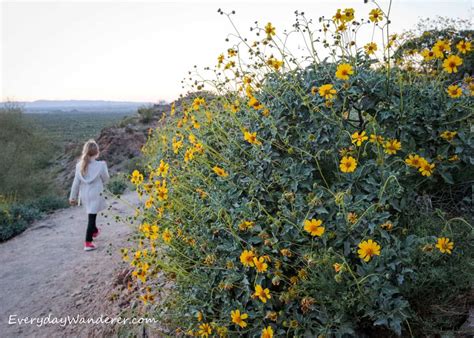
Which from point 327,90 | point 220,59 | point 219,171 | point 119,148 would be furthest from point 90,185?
point 119,148

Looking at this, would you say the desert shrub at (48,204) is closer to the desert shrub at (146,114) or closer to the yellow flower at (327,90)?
the yellow flower at (327,90)

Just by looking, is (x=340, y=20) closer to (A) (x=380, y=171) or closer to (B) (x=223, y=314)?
(A) (x=380, y=171)

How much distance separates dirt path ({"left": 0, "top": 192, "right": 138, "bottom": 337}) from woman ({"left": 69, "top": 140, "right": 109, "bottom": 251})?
39 cm

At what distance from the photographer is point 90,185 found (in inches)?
235

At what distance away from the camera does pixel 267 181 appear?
105 inches

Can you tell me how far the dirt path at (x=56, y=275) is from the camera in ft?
13.9

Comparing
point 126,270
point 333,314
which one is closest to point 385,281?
point 333,314

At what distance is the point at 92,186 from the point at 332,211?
14.7ft

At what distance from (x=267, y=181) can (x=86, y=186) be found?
13.3 ft

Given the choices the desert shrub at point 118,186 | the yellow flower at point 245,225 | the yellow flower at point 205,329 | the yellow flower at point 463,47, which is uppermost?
the yellow flower at point 463,47

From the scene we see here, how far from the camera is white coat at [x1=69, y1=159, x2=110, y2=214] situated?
19.4 feet

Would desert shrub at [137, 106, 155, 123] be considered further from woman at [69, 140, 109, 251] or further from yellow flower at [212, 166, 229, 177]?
yellow flower at [212, 166, 229, 177]

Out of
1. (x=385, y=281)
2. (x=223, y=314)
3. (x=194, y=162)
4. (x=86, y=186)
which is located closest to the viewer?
(x=385, y=281)

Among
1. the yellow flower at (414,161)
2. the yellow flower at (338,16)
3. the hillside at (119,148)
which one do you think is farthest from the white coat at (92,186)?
the hillside at (119,148)
